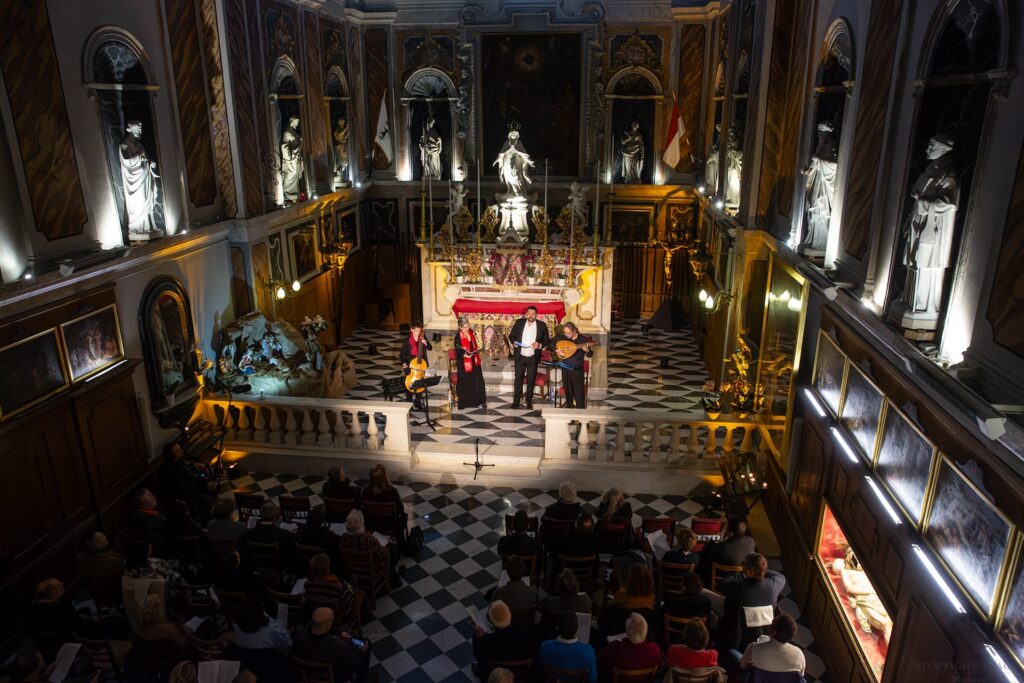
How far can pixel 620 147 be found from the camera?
1919cm

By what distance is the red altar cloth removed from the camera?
14414 mm

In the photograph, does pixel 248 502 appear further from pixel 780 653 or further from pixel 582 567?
pixel 780 653

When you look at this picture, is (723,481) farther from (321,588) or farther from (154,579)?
Answer: (154,579)

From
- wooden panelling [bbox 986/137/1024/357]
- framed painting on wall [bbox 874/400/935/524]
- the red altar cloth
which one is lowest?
the red altar cloth

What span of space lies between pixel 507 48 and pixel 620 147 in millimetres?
3890

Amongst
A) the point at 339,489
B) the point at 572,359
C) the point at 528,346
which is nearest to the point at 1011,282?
the point at 339,489

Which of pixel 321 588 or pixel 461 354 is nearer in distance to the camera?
pixel 321 588

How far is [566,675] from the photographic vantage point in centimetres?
564

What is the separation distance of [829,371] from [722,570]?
2460 millimetres

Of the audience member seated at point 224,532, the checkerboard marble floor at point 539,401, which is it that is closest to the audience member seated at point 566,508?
the audience member seated at point 224,532

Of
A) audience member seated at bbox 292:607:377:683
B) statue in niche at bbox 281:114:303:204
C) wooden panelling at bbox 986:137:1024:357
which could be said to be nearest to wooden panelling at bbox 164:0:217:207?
statue in niche at bbox 281:114:303:204

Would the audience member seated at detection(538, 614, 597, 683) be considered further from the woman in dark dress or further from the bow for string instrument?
the woman in dark dress

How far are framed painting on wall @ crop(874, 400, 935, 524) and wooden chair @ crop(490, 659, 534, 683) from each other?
10.6ft

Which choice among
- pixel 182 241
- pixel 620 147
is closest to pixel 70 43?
pixel 182 241
